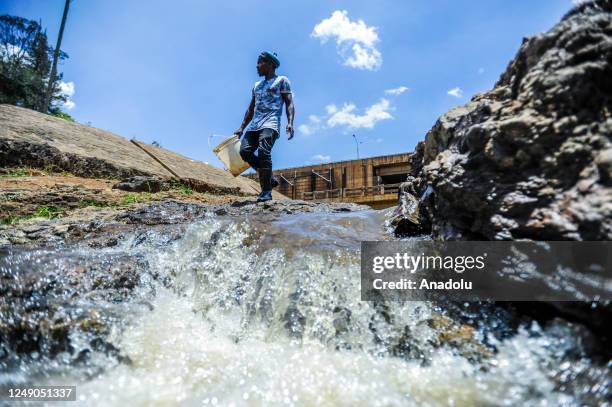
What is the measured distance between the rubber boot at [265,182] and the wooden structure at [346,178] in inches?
519

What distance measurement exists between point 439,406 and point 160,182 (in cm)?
557

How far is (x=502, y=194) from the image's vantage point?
1.83 meters

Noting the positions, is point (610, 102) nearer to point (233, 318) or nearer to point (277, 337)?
point (277, 337)

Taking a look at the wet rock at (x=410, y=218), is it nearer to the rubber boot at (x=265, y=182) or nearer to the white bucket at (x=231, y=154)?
the rubber boot at (x=265, y=182)

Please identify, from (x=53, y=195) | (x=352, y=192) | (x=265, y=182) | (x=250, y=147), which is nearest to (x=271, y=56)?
(x=250, y=147)

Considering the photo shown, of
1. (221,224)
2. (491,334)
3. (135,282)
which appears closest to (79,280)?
(135,282)

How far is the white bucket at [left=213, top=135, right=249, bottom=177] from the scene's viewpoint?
16.9 ft

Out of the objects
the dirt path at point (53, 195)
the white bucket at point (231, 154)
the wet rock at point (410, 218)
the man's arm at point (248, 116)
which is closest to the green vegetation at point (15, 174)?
the dirt path at point (53, 195)

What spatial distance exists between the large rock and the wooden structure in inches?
623

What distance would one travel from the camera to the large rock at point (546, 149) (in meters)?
1.53

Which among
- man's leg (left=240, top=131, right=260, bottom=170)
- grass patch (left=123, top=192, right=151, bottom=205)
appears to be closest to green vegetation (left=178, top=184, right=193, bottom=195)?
grass patch (left=123, top=192, right=151, bottom=205)

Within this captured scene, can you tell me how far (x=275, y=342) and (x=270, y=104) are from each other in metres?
3.54

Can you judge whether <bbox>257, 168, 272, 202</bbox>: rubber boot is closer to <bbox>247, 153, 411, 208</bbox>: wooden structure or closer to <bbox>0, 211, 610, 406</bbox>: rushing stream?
<bbox>0, 211, 610, 406</bbox>: rushing stream

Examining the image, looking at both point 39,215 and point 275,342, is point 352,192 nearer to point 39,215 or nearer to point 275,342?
point 39,215
